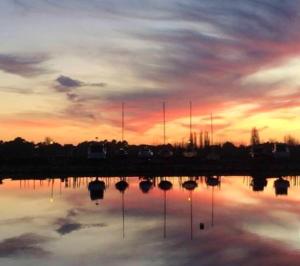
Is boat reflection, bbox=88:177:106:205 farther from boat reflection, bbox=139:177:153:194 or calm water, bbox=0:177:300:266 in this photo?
boat reflection, bbox=139:177:153:194

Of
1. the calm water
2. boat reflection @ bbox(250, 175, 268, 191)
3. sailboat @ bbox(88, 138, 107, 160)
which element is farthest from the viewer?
sailboat @ bbox(88, 138, 107, 160)

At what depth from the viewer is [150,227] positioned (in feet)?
112

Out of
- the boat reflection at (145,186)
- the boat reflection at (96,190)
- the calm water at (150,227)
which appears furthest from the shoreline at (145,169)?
the calm water at (150,227)

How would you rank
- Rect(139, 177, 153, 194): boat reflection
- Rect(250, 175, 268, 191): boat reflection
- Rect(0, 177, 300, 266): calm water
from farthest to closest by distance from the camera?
1. Rect(250, 175, 268, 191): boat reflection
2. Rect(139, 177, 153, 194): boat reflection
3. Rect(0, 177, 300, 266): calm water

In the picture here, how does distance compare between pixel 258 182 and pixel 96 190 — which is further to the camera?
pixel 258 182

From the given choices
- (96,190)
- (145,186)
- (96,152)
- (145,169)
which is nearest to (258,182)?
(145,186)

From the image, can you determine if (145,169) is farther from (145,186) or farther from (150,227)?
(150,227)

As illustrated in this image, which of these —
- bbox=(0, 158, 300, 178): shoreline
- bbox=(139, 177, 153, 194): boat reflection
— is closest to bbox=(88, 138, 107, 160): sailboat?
bbox=(0, 158, 300, 178): shoreline

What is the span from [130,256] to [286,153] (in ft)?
226

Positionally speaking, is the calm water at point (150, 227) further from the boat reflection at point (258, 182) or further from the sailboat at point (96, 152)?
the sailboat at point (96, 152)

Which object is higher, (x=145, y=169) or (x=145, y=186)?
(x=145, y=169)

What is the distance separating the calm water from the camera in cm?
2505

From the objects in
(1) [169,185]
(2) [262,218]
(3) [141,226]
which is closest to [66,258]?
(3) [141,226]

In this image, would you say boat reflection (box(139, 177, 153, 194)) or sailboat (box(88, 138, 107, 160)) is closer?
boat reflection (box(139, 177, 153, 194))
